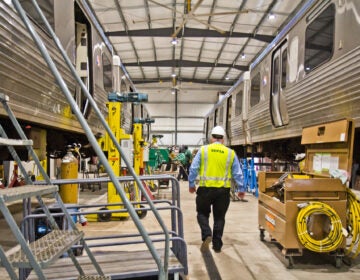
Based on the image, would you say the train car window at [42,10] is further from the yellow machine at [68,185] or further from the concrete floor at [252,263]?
the concrete floor at [252,263]

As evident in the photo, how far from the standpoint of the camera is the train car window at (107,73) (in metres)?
7.45

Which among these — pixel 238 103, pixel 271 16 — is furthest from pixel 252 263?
pixel 271 16

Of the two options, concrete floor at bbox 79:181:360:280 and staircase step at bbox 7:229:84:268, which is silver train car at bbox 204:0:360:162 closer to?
concrete floor at bbox 79:181:360:280

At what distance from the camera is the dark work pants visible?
4.53 m

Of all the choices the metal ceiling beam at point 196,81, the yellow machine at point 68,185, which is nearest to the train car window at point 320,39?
the yellow machine at point 68,185

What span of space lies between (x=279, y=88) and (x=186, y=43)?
37.9 ft

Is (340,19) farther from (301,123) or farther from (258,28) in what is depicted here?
(258,28)

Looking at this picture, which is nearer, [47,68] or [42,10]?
[42,10]

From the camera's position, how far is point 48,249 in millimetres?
1792

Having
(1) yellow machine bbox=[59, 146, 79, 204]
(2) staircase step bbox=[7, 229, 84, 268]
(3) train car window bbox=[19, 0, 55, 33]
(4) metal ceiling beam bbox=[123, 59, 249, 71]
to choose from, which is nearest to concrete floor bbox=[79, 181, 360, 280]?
(2) staircase step bbox=[7, 229, 84, 268]

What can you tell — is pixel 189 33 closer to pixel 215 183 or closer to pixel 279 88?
pixel 279 88

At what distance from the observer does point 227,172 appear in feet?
15.0

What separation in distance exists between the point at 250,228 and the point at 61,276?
402cm

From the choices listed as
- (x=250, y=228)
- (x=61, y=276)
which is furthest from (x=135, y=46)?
(x=61, y=276)
